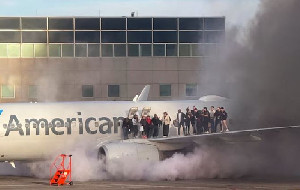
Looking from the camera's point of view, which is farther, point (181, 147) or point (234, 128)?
point (234, 128)

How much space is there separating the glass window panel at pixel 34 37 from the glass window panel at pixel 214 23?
11.9 metres

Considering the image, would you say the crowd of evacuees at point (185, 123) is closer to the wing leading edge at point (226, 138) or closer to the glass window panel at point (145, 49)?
the wing leading edge at point (226, 138)

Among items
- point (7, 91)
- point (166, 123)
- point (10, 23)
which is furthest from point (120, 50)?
point (166, 123)

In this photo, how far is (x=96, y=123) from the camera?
41.7 metres

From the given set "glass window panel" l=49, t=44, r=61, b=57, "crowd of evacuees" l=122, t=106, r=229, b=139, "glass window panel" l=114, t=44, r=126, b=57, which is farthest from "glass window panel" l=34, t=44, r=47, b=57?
"crowd of evacuees" l=122, t=106, r=229, b=139

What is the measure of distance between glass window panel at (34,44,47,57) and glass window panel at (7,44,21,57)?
123cm

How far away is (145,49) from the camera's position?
64.9 m

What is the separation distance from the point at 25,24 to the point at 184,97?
12.7 meters

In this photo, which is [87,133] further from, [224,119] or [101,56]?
[101,56]

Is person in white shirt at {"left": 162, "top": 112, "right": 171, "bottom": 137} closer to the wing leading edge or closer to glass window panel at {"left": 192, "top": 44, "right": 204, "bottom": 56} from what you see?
the wing leading edge

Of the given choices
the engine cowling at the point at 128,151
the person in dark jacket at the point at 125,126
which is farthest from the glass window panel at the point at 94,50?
the engine cowling at the point at 128,151

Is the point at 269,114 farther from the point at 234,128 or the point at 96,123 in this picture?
the point at 96,123

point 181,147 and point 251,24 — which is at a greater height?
point 251,24

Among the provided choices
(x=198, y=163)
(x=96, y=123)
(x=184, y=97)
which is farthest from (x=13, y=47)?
(x=198, y=163)
